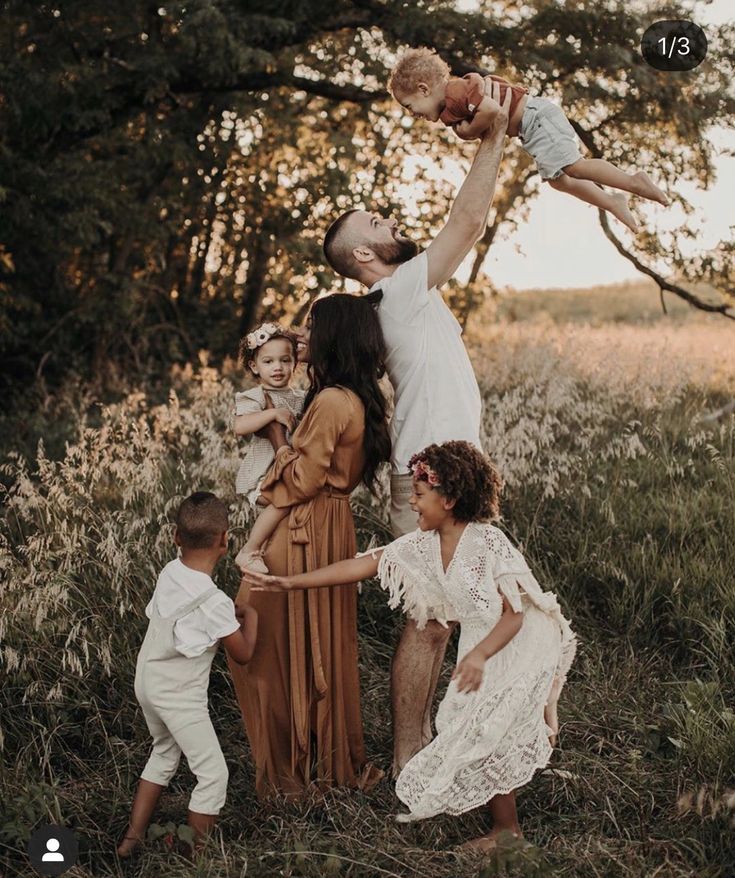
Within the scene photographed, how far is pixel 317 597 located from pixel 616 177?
2101mm

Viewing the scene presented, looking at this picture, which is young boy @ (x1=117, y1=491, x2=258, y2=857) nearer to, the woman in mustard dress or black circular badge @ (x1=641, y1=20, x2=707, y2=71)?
the woman in mustard dress

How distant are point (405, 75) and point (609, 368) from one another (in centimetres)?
470

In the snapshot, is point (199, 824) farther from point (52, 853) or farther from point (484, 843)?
point (484, 843)

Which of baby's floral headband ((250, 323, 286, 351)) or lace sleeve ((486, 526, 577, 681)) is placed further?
baby's floral headband ((250, 323, 286, 351))

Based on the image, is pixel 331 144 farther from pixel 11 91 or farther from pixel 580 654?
pixel 580 654

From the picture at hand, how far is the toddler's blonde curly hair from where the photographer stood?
13.8 feet

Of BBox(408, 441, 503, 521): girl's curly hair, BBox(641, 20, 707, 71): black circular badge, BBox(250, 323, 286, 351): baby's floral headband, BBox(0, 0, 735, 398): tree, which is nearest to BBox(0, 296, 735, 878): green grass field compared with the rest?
BBox(408, 441, 503, 521): girl's curly hair

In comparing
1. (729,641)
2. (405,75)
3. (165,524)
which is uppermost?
(405,75)

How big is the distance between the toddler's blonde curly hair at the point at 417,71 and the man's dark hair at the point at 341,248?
620 mm

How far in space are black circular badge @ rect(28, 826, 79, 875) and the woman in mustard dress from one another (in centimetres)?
68

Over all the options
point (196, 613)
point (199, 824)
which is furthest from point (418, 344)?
point (199, 824)

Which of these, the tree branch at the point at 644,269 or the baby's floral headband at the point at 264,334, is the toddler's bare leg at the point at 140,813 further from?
the tree branch at the point at 644,269

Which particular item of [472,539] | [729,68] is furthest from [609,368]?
[472,539]

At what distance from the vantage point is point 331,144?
35.0 feet
